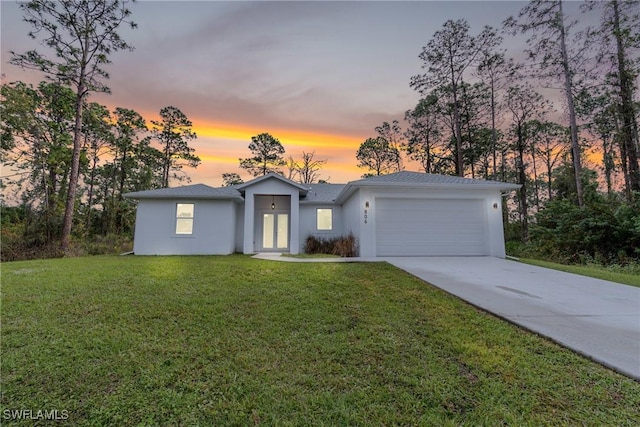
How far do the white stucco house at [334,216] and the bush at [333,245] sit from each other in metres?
0.37

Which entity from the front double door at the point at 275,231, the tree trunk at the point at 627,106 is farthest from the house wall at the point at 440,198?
the tree trunk at the point at 627,106

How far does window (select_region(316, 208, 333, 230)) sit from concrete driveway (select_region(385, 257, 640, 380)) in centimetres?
670

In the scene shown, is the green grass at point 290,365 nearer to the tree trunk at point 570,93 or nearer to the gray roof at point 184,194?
the gray roof at point 184,194

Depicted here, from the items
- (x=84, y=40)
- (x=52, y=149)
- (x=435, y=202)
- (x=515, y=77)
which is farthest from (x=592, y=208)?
(x=52, y=149)

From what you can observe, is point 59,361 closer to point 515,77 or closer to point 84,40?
point 84,40

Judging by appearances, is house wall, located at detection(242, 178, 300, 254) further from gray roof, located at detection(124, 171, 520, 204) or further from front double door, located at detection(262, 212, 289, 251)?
front double door, located at detection(262, 212, 289, 251)

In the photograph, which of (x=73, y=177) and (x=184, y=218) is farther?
(x=184, y=218)

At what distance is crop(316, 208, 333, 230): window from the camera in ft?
46.2

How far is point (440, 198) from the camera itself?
10461 mm

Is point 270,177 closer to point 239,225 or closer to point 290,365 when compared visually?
point 239,225

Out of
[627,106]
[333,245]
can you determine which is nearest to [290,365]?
[333,245]

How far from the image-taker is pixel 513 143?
21.2m

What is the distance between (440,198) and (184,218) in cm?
1152

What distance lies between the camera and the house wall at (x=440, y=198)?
10.0 meters
